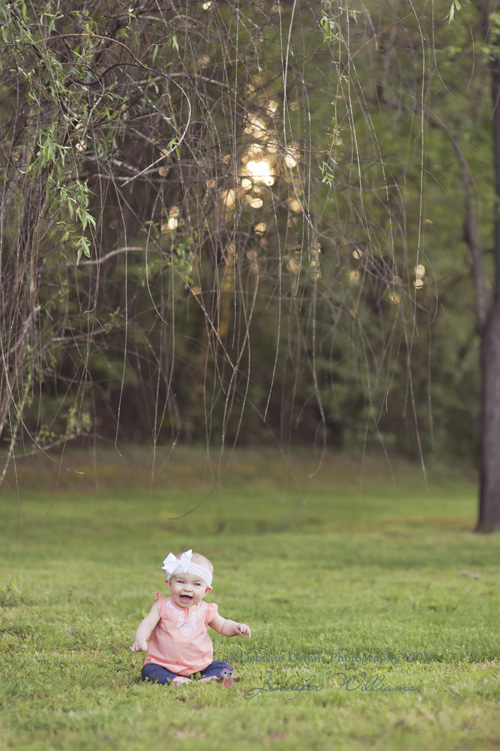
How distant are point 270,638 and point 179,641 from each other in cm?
120

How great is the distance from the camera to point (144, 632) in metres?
3.73

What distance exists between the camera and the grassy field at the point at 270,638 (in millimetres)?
3006

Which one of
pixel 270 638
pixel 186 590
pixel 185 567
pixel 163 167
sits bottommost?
pixel 270 638

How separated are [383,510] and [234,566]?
8.47 metres

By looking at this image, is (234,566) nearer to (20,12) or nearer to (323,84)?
(323,84)

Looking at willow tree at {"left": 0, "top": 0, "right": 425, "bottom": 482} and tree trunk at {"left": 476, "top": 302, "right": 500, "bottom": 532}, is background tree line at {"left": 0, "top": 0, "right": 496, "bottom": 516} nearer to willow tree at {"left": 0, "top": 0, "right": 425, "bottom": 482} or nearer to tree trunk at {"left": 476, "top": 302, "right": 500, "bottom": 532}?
willow tree at {"left": 0, "top": 0, "right": 425, "bottom": 482}

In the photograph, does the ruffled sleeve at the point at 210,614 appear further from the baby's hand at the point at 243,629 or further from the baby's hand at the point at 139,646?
the baby's hand at the point at 139,646

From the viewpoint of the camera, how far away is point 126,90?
4.35m

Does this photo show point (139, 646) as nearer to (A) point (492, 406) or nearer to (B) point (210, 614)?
(B) point (210, 614)

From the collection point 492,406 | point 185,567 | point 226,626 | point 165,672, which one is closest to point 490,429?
point 492,406

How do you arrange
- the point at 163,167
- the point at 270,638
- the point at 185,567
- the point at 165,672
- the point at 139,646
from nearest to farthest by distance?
the point at 139,646, the point at 165,672, the point at 185,567, the point at 163,167, the point at 270,638

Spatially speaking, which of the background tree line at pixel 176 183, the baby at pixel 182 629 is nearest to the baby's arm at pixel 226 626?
the baby at pixel 182 629

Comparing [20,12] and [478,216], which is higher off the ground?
[478,216]

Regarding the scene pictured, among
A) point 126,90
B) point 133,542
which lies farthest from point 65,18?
point 133,542
